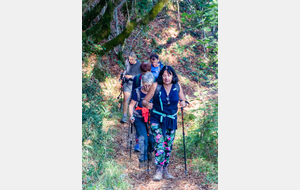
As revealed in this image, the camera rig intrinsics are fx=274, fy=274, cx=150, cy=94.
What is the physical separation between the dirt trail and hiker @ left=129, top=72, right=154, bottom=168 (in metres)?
0.27

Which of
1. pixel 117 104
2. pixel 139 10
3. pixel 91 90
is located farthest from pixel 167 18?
pixel 91 90

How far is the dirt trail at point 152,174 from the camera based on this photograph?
Answer: 4641mm

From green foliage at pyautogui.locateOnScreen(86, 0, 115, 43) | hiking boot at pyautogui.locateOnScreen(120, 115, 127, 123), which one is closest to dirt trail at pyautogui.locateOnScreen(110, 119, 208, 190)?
hiking boot at pyautogui.locateOnScreen(120, 115, 127, 123)

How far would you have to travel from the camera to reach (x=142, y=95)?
4.98 m

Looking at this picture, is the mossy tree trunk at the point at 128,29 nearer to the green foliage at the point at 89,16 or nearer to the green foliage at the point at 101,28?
the green foliage at the point at 101,28

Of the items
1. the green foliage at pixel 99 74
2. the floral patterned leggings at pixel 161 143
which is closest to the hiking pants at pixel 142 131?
the floral patterned leggings at pixel 161 143

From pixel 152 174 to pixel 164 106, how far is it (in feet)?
4.71

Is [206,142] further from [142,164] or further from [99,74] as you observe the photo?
[99,74]

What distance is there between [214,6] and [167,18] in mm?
10427

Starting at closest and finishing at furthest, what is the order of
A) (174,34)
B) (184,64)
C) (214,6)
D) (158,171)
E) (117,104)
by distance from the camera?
(214,6) → (158,171) → (117,104) → (184,64) → (174,34)

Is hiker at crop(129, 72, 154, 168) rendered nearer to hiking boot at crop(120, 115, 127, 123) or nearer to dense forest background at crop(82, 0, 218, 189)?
dense forest background at crop(82, 0, 218, 189)

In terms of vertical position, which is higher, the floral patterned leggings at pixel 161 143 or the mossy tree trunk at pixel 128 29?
the mossy tree trunk at pixel 128 29

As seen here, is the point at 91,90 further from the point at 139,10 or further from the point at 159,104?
the point at 139,10

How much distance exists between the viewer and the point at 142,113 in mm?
5137
